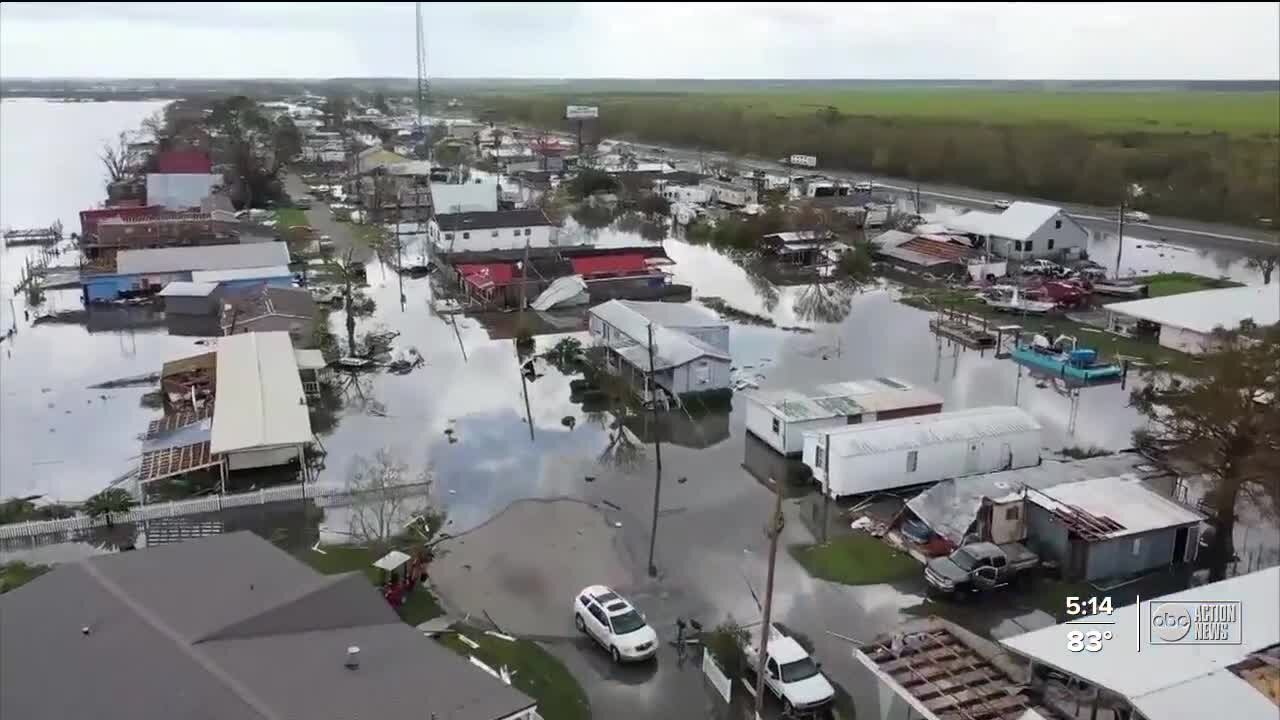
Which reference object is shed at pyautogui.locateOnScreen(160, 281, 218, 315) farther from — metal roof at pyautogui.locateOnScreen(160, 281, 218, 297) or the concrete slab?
the concrete slab

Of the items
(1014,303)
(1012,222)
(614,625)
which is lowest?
(614,625)

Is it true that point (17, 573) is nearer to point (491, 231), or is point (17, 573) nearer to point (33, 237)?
point (491, 231)

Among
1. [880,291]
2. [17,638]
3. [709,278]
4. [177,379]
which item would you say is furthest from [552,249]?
[17,638]

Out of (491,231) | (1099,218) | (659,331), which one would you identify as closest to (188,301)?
(491,231)

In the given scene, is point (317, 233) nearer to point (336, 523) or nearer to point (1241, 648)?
point (336, 523)

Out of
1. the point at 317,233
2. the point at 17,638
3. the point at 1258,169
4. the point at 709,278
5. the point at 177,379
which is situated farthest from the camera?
the point at 1258,169

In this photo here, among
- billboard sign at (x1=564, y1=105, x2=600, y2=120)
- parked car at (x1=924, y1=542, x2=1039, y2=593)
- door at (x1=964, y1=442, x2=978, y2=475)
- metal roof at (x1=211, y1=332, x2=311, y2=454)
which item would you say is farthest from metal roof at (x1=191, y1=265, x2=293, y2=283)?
billboard sign at (x1=564, y1=105, x2=600, y2=120)
